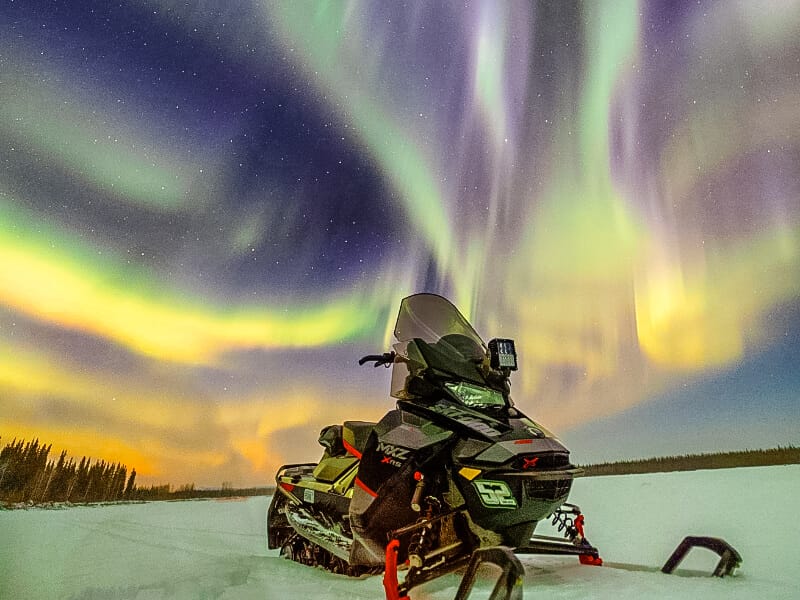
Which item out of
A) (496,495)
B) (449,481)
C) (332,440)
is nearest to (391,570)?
(449,481)

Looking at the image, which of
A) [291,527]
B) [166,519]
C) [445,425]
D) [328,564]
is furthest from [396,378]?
[166,519]

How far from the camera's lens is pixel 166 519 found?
3.78 meters

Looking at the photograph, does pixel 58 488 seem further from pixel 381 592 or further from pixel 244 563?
pixel 381 592

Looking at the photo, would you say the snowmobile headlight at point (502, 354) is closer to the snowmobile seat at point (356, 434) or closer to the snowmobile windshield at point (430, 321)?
the snowmobile windshield at point (430, 321)

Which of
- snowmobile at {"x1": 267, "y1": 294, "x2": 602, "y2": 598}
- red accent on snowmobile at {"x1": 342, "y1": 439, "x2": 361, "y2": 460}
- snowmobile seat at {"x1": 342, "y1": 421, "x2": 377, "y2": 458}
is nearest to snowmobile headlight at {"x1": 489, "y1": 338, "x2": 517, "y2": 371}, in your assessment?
snowmobile at {"x1": 267, "y1": 294, "x2": 602, "y2": 598}

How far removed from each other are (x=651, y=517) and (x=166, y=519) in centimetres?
348

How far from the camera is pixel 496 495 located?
2.03m

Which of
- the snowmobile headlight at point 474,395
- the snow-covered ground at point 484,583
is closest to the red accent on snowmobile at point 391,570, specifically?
the snow-covered ground at point 484,583

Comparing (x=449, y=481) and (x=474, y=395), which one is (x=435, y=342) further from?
(x=449, y=481)

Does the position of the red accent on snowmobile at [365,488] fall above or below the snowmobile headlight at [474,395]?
below

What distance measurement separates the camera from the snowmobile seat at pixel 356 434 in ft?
10.1

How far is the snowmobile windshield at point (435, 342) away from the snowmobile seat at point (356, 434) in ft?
1.85

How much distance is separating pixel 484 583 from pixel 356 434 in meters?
1.42

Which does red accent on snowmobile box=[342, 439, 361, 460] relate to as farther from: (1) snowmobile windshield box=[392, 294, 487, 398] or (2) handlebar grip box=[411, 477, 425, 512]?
(2) handlebar grip box=[411, 477, 425, 512]
